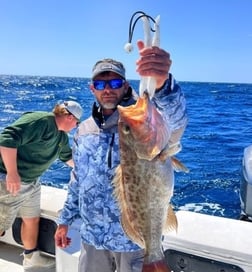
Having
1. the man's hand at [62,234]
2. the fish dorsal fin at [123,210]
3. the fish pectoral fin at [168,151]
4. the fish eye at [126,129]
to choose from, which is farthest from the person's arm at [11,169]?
the fish pectoral fin at [168,151]

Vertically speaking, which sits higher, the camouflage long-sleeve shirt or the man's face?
the man's face

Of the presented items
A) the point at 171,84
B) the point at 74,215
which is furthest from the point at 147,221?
the point at 74,215

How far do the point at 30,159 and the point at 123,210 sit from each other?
6.07ft

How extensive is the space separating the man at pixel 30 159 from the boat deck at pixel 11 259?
0.23 meters

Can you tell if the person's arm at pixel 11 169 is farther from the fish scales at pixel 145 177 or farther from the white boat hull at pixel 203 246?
the fish scales at pixel 145 177

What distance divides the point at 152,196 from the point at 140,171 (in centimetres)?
14

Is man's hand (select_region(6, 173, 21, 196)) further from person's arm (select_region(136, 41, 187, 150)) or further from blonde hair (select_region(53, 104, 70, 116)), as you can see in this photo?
person's arm (select_region(136, 41, 187, 150))

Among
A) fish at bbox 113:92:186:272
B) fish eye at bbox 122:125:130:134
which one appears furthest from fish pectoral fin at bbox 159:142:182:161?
fish eye at bbox 122:125:130:134

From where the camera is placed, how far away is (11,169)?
3.50 meters

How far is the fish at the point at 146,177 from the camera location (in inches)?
70.3

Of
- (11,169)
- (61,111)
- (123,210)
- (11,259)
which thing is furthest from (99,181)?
(11,259)

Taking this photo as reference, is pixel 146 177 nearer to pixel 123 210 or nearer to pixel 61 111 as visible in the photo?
pixel 123 210

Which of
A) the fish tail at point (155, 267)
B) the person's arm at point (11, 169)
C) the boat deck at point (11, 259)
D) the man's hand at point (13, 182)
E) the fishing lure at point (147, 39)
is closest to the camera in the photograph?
the fishing lure at point (147, 39)

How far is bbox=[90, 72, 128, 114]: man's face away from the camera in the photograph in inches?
95.3
